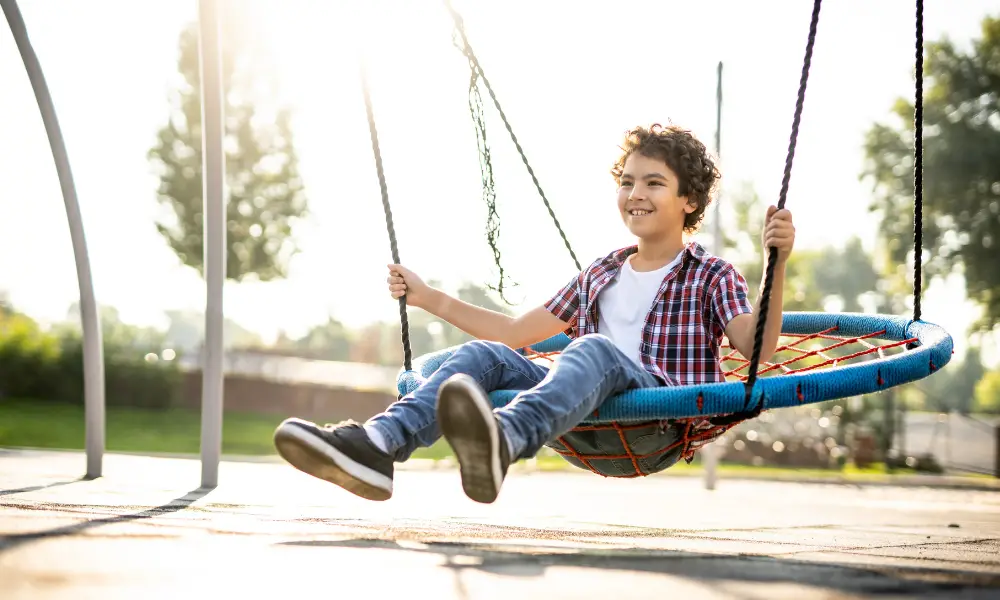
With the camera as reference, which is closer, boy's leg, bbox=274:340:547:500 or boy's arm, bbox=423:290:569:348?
boy's leg, bbox=274:340:547:500

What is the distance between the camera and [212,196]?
11.7 ft

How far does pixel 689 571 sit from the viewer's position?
5.60 feet

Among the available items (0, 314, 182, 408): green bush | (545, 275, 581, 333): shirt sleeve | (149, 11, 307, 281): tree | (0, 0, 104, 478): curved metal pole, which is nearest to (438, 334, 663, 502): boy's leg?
(545, 275, 581, 333): shirt sleeve

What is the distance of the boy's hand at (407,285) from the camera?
253 cm

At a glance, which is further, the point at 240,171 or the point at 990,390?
the point at 990,390

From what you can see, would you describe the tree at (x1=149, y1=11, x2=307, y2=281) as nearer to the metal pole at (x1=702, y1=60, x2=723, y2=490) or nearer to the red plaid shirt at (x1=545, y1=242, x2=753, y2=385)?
the metal pole at (x1=702, y1=60, x2=723, y2=490)

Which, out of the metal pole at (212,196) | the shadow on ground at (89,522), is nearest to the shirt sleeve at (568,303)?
the shadow on ground at (89,522)

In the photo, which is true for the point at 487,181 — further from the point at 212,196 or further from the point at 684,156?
the point at 212,196

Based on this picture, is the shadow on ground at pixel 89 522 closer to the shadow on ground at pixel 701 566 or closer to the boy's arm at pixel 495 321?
the shadow on ground at pixel 701 566

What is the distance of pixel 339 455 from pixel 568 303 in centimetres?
103

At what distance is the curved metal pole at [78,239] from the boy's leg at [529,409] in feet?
7.74

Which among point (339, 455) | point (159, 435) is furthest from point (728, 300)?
point (159, 435)

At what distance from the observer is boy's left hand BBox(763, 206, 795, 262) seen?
6.75 ft

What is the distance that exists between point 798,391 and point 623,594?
80 cm
